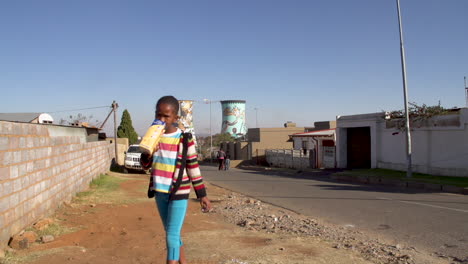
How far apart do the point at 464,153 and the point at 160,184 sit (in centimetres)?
1743

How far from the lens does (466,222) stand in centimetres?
823

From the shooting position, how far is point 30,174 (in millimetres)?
6996

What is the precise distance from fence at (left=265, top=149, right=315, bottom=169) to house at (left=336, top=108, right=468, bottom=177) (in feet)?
15.9

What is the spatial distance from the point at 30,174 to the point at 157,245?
2645 mm

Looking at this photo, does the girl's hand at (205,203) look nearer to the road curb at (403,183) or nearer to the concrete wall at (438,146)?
the road curb at (403,183)

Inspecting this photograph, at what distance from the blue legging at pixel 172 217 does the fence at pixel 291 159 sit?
96.2ft

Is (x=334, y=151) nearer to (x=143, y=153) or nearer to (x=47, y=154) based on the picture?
(x=47, y=154)

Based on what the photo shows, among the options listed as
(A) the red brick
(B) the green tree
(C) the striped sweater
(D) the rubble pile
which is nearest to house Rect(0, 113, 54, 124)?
(D) the rubble pile

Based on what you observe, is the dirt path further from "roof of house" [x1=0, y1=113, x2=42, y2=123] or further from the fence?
the fence

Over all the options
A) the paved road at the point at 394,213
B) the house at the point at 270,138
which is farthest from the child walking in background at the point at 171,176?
the house at the point at 270,138

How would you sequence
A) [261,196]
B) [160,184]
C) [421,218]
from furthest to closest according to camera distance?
[261,196], [421,218], [160,184]

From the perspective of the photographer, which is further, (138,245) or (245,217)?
(245,217)

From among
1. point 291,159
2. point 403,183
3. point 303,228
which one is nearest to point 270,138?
point 291,159

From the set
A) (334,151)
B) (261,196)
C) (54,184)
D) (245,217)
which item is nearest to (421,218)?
(245,217)
